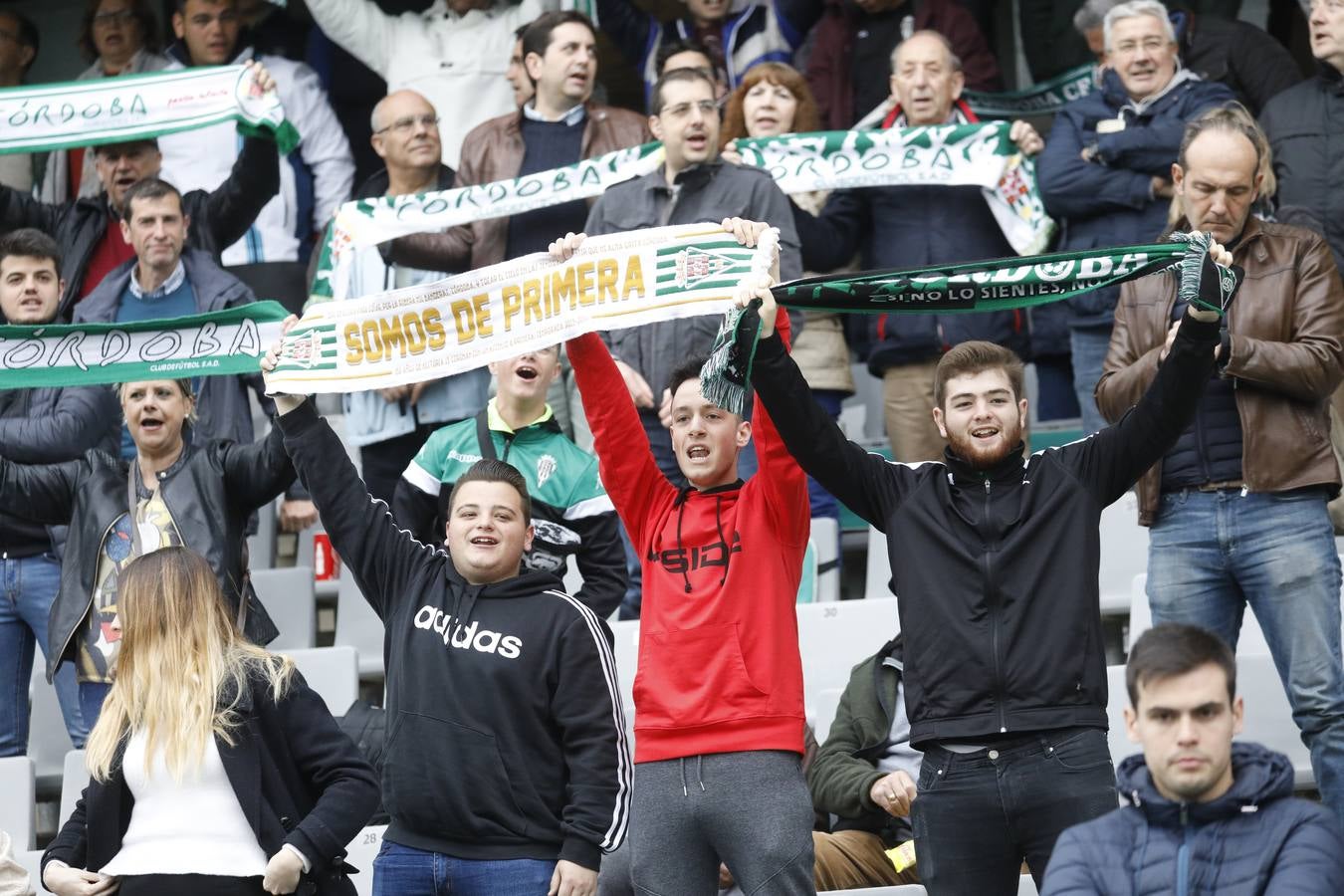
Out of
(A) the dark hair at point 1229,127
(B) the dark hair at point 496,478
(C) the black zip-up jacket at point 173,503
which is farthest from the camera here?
(C) the black zip-up jacket at point 173,503

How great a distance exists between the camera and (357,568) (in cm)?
492

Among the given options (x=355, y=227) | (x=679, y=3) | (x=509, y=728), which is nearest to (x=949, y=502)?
(x=509, y=728)

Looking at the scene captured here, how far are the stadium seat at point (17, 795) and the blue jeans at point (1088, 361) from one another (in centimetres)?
372

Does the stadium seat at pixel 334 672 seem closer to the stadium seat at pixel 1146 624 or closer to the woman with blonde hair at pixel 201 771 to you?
the woman with blonde hair at pixel 201 771

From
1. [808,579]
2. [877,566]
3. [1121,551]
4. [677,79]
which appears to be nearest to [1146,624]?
[1121,551]

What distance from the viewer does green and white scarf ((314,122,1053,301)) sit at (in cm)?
741

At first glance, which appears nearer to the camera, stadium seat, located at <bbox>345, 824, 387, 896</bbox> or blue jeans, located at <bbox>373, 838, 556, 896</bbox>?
blue jeans, located at <bbox>373, 838, 556, 896</bbox>

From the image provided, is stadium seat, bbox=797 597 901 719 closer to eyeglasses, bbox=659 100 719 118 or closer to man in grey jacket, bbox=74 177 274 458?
eyeglasses, bbox=659 100 719 118

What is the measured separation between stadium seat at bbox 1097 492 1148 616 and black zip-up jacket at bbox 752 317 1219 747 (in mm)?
2508

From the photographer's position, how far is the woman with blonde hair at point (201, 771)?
4355 millimetres

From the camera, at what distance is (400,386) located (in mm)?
7438

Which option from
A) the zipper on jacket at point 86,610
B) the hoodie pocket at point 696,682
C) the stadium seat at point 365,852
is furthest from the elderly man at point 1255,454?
the zipper on jacket at point 86,610

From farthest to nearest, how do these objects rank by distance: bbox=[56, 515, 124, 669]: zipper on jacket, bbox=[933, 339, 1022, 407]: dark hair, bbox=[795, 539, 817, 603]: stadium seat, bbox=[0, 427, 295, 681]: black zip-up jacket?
bbox=[795, 539, 817, 603]: stadium seat
bbox=[56, 515, 124, 669]: zipper on jacket
bbox=[0, 427, 295, 681]: black zip-up jacket
bbox=[933, 339, 1022, 407]: dark hair

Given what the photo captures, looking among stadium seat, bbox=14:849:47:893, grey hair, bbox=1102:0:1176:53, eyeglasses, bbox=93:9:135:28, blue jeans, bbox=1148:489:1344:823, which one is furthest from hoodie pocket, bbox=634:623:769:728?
eyeglasses, bbox=93:9:135:28
